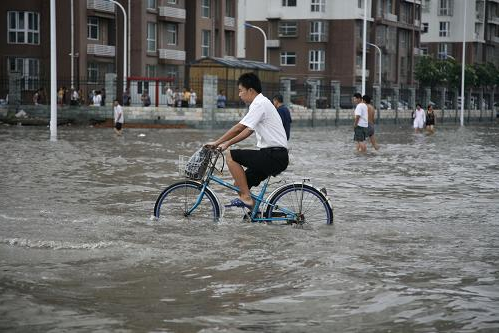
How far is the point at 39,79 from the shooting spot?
5075cm

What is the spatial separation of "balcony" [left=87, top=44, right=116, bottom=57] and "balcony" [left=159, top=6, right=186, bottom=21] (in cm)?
488

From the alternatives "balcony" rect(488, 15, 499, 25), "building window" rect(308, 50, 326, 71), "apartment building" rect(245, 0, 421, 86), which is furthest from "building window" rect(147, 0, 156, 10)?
"balcony" rect(488, 15, 499, 25)

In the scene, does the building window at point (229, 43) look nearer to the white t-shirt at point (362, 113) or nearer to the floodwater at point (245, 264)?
the white t-shirt at point (362, 113)

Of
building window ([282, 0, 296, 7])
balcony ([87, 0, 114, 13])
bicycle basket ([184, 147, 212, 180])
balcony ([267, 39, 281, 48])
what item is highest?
building window ([282, 0, 296, 7])

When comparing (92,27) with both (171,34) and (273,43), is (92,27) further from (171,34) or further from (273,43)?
(273,43)

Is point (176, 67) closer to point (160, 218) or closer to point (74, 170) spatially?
point (74, 170)

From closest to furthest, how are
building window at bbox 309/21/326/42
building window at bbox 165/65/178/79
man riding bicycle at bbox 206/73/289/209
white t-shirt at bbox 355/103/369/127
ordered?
man riding bicycle at bbox 206/73/289/209
white t-shirt at bbox 355/103/369/127
building window at bbox 165/65/178/79
building window at bbox 309/21/326/42

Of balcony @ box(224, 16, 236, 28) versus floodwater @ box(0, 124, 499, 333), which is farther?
balcony @ box(224, 16, 236, 28)

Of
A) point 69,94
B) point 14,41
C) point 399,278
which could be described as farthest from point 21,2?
point 399,278

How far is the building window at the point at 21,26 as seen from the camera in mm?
53094

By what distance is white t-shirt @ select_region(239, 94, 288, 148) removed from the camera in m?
9.73

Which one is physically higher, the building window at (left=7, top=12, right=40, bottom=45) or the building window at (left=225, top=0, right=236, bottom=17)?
the building window at (left=225, top=0, right=236, bottom=17)

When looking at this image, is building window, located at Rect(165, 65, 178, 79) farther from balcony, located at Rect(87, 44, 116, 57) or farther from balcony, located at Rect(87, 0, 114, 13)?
balcony, located at Rect(87, 0, 114, 13)

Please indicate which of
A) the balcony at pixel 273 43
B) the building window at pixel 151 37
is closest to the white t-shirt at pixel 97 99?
the building window at pixel 151 37
